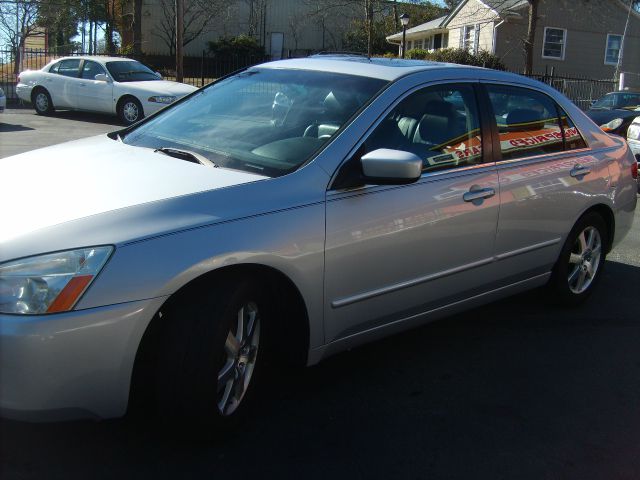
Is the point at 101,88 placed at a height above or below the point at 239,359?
above

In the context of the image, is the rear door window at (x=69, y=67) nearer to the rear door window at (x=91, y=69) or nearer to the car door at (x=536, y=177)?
the rear door window at (x=91, y=69)

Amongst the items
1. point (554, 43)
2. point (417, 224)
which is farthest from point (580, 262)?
point (554, 43)

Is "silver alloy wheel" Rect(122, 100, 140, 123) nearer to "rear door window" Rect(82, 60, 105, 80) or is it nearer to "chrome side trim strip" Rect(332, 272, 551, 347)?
"rear door window" Rect(82, 60, 105, 80)

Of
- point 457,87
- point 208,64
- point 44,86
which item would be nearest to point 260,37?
point 208,64

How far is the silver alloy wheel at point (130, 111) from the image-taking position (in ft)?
54.5

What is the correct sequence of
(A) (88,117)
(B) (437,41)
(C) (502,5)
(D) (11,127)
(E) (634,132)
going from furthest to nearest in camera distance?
(B) (437,41)
(C) (502,5)
(A) (88,117)
(D) (11,127)
(E) (634,132)

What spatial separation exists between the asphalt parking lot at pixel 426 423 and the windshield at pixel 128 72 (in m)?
14.2

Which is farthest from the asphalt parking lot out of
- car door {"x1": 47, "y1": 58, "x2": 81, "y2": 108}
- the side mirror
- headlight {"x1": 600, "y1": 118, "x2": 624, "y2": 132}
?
car door {"x1": 47, "y1": 58, "x2": 81, "y2": 108}

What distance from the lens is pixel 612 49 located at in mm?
34531

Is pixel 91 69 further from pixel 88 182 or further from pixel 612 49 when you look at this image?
pixel 612 49

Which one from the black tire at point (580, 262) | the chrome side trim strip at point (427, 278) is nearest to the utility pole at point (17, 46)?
the black tire at point (580, 262)

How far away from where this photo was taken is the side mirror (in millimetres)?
3221

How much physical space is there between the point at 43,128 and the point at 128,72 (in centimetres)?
274

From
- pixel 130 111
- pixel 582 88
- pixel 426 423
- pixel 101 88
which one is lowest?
pixel 426 423
